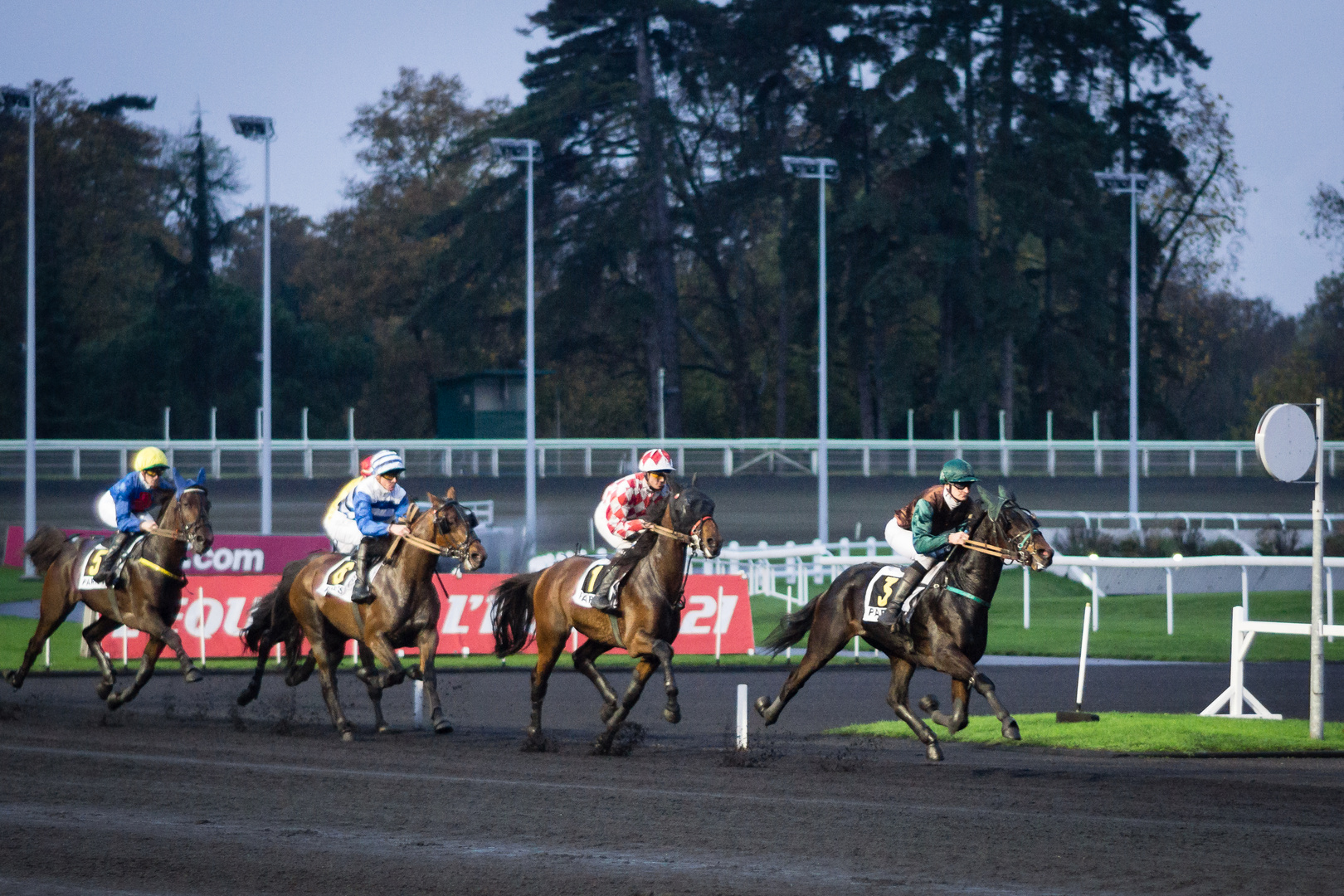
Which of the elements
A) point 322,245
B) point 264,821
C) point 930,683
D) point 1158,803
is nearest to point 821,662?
point 1158,803

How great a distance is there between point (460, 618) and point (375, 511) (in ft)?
18.7

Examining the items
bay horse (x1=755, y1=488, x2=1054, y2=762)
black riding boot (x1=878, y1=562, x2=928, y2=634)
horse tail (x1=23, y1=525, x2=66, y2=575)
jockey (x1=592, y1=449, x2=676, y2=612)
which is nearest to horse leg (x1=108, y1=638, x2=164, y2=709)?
horse tail (x1=23, y1=525, x2=66, y2=575)

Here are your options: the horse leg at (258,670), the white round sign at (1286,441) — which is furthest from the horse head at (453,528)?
the white round sign at (1286,441)

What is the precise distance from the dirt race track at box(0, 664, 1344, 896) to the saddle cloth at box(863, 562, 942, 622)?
34.4 inches

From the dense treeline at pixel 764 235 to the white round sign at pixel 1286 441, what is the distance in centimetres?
2949

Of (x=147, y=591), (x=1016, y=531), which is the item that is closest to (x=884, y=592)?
(x=1016, y=531)

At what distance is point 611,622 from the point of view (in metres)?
9.66

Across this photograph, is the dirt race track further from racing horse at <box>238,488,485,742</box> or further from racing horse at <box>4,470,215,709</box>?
racing horse at <box>4,470,215,709</box>

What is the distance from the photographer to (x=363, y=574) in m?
10.4

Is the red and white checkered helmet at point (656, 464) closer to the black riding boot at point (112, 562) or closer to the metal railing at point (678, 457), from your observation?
the black riding boot at point (112, 562)

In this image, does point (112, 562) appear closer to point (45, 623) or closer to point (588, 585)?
point (45, 623)

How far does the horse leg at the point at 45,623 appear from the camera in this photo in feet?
39.9

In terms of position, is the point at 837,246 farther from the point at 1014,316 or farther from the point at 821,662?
the point at 821,662

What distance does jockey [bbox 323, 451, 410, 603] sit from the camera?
1035cm
